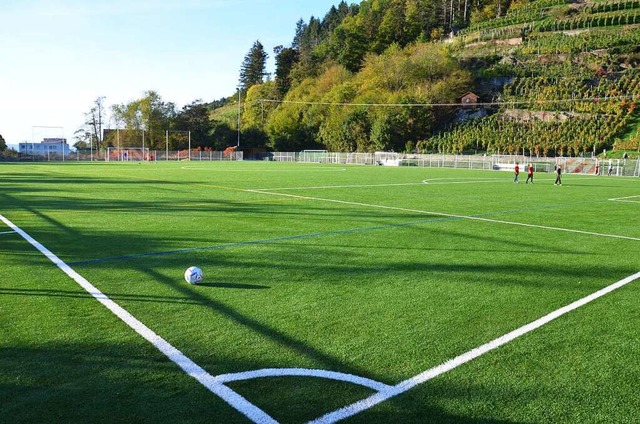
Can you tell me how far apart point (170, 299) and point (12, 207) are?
11.9 m

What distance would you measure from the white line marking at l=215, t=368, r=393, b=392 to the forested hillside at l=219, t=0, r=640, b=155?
69477 mm

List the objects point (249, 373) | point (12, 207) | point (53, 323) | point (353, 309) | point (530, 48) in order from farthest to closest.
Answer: point (530, 48) → point (12, 207) → point (353, 309) → point (53, 323) → point (249, 373)

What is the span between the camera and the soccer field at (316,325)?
394cm

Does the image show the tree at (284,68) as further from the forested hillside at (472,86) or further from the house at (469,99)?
the house at (469,99)

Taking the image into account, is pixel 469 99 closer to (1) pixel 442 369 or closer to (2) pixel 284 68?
(2) pixel 284 68

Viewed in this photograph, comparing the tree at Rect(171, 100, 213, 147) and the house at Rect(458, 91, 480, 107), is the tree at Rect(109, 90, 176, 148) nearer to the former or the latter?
the tree at Rect(171, 100, 213, 147)

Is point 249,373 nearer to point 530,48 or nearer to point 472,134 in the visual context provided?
point 472,134

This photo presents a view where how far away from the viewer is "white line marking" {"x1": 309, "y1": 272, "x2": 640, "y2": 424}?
12.4 ft

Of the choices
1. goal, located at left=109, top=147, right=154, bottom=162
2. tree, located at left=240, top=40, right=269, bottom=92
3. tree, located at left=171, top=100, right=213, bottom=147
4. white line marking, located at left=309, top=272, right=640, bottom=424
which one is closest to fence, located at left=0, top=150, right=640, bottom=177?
goal, located at left=109, top=147, right=154, bottom=162

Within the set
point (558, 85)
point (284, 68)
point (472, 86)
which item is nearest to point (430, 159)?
point (558, 85)

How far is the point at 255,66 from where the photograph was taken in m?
164

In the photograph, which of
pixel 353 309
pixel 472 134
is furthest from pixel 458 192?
pixel 472 134

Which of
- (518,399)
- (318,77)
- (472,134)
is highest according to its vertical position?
(318,77)

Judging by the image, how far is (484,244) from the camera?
10.6 m
